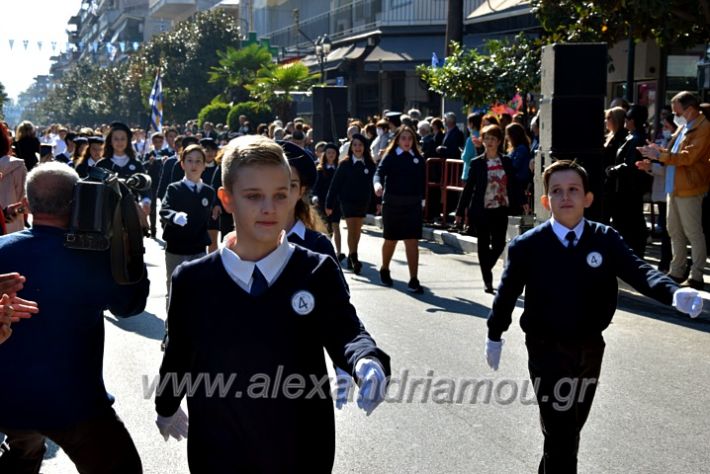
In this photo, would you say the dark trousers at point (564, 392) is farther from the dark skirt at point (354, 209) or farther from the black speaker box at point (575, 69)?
the dark skirt at point (354, 209)

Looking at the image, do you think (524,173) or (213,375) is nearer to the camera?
(213,375)

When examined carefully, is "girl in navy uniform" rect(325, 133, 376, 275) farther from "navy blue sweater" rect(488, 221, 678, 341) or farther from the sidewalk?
"navy blue sweater" rect(488, 221, 678, 341)

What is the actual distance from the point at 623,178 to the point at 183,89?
48985 mm

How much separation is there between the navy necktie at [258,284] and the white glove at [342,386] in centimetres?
40

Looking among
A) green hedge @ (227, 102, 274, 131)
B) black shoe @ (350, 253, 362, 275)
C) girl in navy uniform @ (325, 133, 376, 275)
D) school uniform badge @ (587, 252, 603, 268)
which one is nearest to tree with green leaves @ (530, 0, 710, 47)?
girl in navy uniform @ (325, 133, 376, 275)

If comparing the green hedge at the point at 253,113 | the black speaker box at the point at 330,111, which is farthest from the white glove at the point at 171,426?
the green hedge at the point at 253,113

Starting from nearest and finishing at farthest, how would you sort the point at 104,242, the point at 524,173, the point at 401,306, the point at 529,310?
the point at 104,242 → the point at 529,310 → the point at 401,306 → the point at 524,173

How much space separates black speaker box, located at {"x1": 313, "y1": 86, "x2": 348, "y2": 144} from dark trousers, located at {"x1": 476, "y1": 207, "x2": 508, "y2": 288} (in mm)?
12427

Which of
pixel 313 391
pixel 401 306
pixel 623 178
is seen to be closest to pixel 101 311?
pixel 313 391

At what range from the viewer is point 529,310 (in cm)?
510

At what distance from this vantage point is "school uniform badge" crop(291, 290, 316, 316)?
3422 mm

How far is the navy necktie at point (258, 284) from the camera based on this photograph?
343 cm

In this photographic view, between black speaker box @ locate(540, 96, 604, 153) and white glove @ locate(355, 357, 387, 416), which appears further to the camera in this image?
black speaker box @ locate(540, 96, 604, 153)

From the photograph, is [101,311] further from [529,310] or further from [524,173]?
[524,173]
